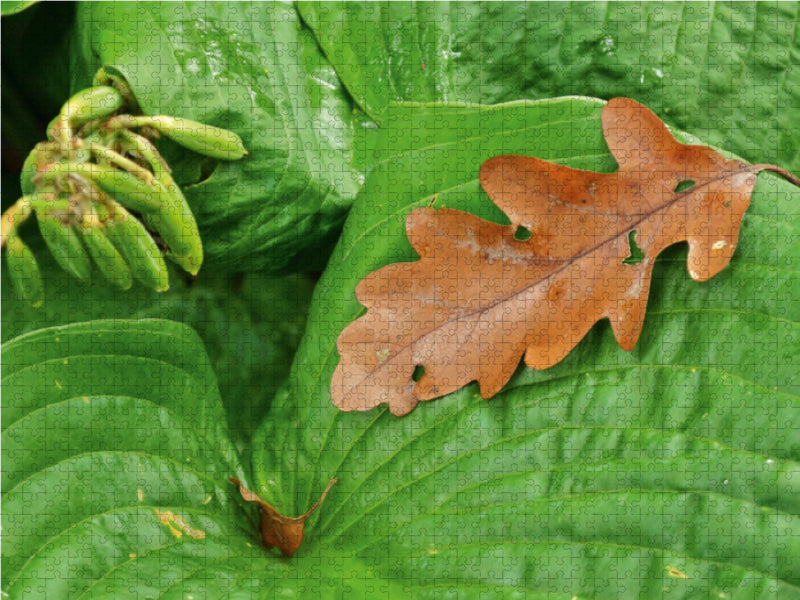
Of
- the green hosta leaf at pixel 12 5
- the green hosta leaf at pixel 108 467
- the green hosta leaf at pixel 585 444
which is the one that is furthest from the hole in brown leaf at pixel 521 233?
the green hosta leaf at pixel 12 5

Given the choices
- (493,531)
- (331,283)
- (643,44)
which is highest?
(643,44)

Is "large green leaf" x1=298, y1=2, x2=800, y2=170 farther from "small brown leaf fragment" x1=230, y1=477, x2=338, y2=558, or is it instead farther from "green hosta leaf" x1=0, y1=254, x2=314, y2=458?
"small brown leaf fragment" x1=230, y1=477, x2=338, y2=558

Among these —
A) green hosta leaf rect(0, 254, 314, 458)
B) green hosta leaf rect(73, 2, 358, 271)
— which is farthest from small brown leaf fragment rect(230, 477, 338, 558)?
green hosta leaf rect(73, 2, 358, 271)

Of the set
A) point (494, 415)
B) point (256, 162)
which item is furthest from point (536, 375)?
point (256, 162)

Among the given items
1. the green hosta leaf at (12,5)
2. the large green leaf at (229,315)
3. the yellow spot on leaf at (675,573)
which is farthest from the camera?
the large green leaf at (229,315)

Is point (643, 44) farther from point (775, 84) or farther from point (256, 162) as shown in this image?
point (256, 162)

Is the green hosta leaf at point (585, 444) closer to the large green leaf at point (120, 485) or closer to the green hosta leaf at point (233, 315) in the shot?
the large green leaf at point (120, 485)

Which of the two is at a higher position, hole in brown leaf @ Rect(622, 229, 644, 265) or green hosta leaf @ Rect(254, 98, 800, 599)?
hole in brown leaf @ Rect(622, 229, 644, 265)
